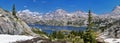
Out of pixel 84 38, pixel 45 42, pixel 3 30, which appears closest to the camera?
pixel 45 42

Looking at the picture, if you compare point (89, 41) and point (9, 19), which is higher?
point (9, 19)

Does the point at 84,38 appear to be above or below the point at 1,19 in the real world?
below

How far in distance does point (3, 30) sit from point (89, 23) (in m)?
16.4

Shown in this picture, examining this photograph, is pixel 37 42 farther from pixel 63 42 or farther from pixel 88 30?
pixel 88 30

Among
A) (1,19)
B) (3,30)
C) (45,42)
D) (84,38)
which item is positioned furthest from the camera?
(1,19)

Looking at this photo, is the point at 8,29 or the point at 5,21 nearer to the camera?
the point at 8,29

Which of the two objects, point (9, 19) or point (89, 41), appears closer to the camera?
point (89, 41)

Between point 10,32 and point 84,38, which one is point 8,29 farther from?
point 84,38

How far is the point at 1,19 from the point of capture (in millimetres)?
56719

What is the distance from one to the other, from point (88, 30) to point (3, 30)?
53.4 ft

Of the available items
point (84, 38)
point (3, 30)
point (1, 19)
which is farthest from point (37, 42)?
→ point (1, 19)

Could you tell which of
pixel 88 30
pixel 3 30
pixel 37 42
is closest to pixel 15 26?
pixel 3 30

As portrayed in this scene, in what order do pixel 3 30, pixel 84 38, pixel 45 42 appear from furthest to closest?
pixel 3 30 < pixel 84 38 < pixel 45 42

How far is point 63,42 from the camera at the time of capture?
95.3ft
